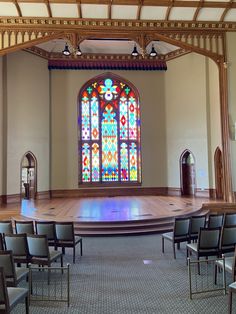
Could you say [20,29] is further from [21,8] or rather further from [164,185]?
[164,185]

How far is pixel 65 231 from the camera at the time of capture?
5.16 meters

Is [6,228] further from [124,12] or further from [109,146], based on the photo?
[109,146]

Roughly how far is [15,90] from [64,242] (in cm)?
784

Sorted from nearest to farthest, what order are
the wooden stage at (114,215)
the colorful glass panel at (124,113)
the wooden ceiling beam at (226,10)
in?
the wooden stage at (114,215) < the wooden ceiling beam at (226,10) < the colorful glass panel at (124,113)

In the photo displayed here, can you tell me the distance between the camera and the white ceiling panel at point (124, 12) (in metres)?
→ 8.26

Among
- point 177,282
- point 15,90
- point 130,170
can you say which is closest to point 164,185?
point 130,170

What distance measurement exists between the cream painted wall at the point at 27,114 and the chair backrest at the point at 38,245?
716 centimetres

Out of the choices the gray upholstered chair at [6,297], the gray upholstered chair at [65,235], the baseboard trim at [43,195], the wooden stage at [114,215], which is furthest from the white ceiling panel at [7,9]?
the gray upholstered chair at [6,297]

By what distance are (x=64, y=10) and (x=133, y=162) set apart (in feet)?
23.0

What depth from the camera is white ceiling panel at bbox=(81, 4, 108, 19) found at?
819cm

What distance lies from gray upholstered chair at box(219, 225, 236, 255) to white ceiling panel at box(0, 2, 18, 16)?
25.4 feet

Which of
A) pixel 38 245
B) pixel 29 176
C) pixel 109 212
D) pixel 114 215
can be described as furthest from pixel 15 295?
pixel 29 176

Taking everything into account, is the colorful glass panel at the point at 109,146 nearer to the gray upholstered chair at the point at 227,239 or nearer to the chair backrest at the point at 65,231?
the chair backrest at the point at 65,231

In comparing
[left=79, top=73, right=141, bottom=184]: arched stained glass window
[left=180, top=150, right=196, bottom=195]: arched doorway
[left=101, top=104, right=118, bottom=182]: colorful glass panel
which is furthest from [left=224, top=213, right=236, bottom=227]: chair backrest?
[left=101, top=104, right=118, bottom=182]: colorful glass panel
